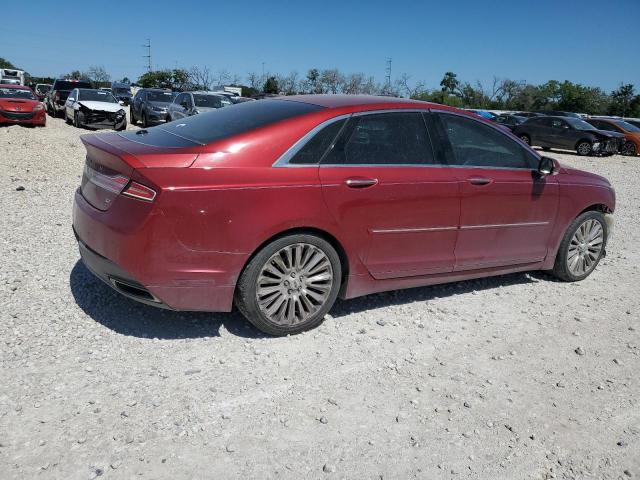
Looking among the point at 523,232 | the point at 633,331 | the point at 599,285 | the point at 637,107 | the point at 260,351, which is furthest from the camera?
the point at 637,107

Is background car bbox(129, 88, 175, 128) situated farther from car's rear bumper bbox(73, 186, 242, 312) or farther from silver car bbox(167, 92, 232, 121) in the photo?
car's rear bumper bbox(73, 186, 242, 312)

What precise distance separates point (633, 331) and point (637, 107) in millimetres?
70576

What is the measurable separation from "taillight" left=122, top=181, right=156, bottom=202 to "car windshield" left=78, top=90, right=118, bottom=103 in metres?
18.9

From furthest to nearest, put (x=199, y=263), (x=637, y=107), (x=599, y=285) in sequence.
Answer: (x=637, y=107)
(x=599, y=285)
(x=199, y=263)

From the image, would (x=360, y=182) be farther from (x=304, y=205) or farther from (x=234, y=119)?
(x=234, y=119)

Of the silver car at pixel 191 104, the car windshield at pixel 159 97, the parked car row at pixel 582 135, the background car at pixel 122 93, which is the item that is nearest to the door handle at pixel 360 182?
the silver car at pixel 191 104

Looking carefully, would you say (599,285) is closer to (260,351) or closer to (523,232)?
(523,232)

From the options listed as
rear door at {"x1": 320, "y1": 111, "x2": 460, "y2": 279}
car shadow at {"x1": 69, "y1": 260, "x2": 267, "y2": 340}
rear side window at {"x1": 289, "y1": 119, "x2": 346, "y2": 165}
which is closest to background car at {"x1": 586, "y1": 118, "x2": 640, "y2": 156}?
rear door at {"x1": 320, "y1": 111, "x2": 460, "y2": 279}

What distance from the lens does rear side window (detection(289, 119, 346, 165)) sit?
12.6 feet

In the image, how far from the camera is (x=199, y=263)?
351 centimetres

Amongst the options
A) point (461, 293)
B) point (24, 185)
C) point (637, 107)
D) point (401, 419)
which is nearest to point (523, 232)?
point (461, 293)

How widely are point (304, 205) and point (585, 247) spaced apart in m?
3.40

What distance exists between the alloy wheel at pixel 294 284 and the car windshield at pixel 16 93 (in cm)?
1908

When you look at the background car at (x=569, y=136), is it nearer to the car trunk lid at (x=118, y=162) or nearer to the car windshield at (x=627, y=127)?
the car windshield at (x=627, y=127)
